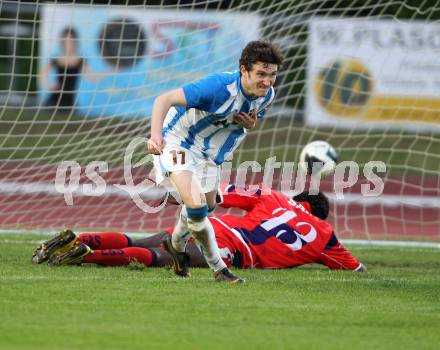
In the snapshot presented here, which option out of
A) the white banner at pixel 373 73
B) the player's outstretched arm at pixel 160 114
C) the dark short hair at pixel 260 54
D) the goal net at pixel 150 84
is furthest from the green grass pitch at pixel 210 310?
the white banner at pixel 373 73

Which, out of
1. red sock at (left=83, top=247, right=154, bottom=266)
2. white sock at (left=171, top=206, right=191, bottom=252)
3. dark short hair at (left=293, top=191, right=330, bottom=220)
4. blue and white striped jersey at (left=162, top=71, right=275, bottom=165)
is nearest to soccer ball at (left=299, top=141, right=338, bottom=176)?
dark short hair at (left=293, top=191, right=330, bottom=220)

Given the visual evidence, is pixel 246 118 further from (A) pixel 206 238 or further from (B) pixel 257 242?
(B) pixel 257 242

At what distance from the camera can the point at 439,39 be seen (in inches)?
582

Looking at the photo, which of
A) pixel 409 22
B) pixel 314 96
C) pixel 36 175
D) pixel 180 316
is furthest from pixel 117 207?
pixel 180 316

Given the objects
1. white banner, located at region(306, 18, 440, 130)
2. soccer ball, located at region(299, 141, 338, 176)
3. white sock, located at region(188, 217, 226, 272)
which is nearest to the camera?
white sock, located at region(188, 217, 226, 272)

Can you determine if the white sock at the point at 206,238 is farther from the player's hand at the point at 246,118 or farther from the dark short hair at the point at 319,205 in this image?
the dark short hair at the point at 319,205

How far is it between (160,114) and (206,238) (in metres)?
1.00

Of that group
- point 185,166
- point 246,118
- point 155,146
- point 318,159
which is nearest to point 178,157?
point 185,166

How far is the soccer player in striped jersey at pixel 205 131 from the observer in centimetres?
720

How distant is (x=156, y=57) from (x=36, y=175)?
7.06ft

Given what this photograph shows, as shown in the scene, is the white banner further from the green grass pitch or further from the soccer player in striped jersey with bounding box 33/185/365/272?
the green grass pitch

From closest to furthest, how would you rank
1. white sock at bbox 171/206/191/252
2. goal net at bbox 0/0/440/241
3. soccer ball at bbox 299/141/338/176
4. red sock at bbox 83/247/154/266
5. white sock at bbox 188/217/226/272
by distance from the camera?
1. white sock at bbox 188/217/226/272
2. white sock at bbox 171/206/191/252
3. red sock at bbox 83/247/154/266
4. soccer ball at bbox 299/141/338/176
5. goal net at bbox 0/0/440/241

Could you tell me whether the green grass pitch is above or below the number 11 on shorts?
below

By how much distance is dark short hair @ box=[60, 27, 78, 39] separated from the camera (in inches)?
531
